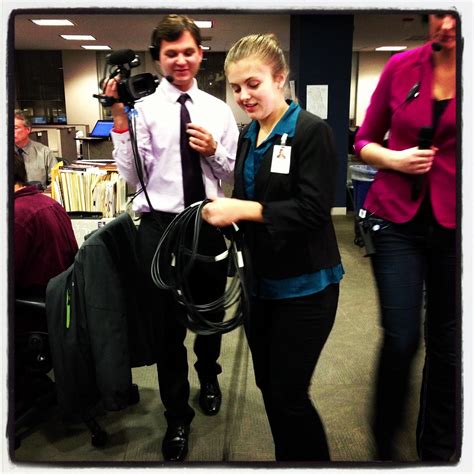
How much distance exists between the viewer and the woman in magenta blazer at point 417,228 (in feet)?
A: 3.03

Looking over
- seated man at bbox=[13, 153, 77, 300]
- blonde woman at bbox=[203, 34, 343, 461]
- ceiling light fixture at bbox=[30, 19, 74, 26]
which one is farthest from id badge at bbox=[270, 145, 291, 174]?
seated man at bbox=[13, 153, 77, 300]

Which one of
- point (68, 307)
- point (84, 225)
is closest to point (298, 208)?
point (68, 307)

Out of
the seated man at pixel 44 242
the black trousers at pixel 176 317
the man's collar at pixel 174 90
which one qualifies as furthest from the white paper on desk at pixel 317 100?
the seated man at pixel 44 242

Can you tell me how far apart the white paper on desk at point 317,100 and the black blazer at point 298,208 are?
0.19 meters

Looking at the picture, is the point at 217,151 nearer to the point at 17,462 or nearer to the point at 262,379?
the point at 262,379

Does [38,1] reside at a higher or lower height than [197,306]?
higher

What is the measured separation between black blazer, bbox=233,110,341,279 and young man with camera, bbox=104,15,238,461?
147 mm

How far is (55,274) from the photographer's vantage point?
1.66 metres

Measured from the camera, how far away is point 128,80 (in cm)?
106

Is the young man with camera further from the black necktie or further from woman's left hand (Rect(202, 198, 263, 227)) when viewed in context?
woman's left hand (Rect(202, 198, 263, 227))

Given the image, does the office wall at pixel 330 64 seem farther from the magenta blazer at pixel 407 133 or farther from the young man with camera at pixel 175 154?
the young man with camera at pixel 175 154

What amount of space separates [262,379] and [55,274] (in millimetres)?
849

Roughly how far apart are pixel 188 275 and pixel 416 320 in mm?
539

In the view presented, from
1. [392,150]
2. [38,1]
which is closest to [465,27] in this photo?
[392,150]
